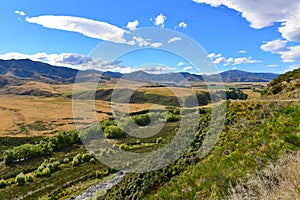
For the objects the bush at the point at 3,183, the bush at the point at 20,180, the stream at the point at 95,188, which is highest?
the stream at the point at 95,188

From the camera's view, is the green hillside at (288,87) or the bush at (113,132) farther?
the bush at (113,132)

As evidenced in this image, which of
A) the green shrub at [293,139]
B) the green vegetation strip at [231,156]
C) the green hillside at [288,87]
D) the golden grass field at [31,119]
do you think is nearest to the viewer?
the green vegetation strip at [231,156]

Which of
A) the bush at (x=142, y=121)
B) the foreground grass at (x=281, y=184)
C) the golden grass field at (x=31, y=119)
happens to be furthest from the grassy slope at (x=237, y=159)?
the golden grass field at (x=31, y=119)

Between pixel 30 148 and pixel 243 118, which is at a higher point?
pixel 243 118

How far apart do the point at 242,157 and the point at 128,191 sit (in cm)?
1008

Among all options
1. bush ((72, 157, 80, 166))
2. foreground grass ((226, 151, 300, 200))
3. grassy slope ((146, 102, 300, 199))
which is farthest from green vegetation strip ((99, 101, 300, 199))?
bush ((72, 157, 80, 166))

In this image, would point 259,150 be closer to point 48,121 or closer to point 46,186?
point 46,186

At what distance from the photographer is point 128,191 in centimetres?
1786

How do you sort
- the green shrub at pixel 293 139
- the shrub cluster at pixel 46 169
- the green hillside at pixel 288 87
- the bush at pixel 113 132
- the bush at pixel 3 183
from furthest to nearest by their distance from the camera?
the bush at pixel 113 132, the shrub cluster at pixel 46 169, the bush at pixel 3 183, the green hillside at pixel 288 87, the green shrub at pixel 293 139

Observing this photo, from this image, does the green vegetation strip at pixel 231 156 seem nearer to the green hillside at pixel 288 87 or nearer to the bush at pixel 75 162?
the green hillside at pixel 288 87

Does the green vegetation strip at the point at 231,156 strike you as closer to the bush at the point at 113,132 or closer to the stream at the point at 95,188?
the stream at the point at 95,188

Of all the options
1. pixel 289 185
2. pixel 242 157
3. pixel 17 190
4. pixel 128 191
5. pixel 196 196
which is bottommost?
pixel 17 190

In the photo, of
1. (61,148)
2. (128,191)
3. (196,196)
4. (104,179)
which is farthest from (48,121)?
(196,196)

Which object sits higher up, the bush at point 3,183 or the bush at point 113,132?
the bush at point 113,132
